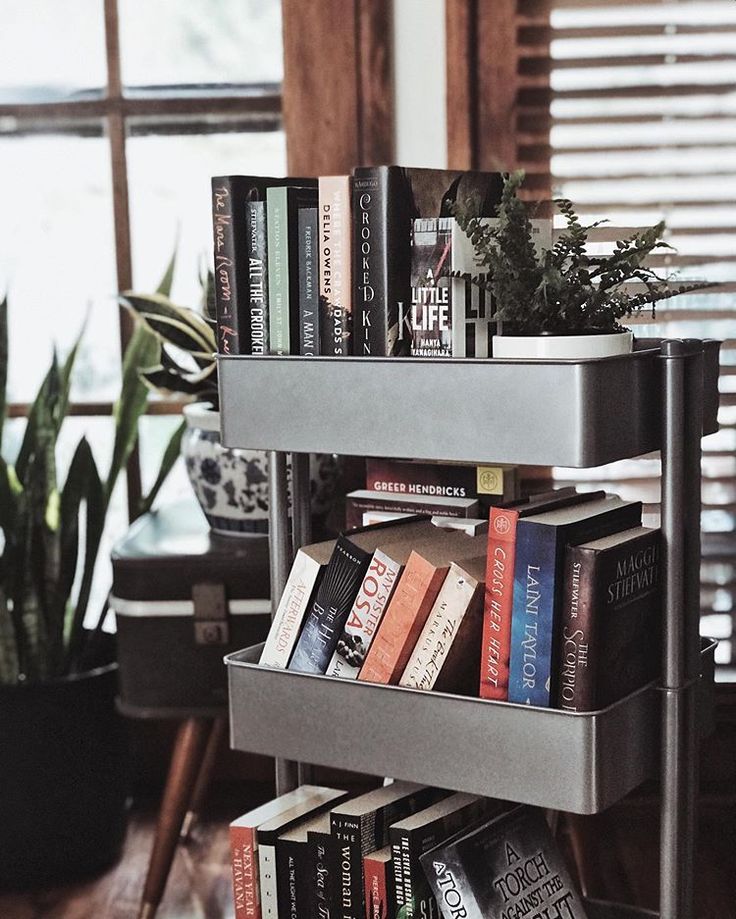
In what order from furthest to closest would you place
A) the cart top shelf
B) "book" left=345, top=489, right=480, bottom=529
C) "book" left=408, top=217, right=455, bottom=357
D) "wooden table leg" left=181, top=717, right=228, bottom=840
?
"wooden table leg" left=181, top=717, right=228, bottom=840, "book" left=345, top=489, right=480, bottom=529, "book" left=408, top=217, right=455, bottom=357, the cart top shelf

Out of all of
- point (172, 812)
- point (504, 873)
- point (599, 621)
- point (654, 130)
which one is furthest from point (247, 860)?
point (654, 130)

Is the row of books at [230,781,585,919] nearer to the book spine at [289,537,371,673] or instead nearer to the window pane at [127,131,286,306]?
the book spine at [289,537,371,673]

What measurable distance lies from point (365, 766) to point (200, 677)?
1.93ft

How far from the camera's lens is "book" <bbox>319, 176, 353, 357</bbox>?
138 centimetres

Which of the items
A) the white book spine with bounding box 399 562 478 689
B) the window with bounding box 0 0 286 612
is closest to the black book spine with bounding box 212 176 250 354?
the white book spine with bounding box 399 562 478 689

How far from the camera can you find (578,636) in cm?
128

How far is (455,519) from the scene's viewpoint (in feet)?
5.21

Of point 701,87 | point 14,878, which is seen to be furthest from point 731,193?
point 14,878

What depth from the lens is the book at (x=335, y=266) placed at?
1.38 m

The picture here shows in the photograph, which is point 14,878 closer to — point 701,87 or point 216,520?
point 216,520

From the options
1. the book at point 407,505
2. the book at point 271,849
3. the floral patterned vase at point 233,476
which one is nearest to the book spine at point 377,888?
the book at point 271,849

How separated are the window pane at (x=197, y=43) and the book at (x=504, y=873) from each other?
139 cm

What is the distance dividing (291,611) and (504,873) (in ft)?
1.22

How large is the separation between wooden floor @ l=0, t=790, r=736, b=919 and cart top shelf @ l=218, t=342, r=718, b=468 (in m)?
0.83
